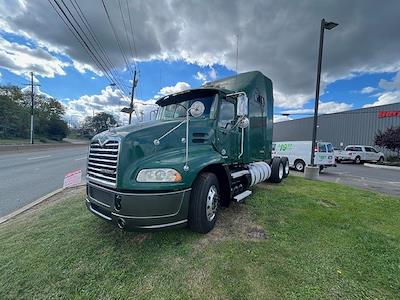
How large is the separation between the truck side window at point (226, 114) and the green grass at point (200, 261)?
2071 mm

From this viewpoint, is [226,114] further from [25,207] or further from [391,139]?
[391,139]

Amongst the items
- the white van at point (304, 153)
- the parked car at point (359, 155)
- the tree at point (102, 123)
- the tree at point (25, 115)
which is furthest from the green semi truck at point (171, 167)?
the tree at point (25, 115)

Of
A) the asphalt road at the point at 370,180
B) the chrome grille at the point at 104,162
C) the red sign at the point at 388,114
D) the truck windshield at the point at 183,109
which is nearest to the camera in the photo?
the chrome grille at the point at 104,162

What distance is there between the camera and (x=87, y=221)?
14.2ft

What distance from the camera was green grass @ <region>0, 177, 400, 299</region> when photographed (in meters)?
2.62

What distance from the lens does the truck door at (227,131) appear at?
469 centimetres

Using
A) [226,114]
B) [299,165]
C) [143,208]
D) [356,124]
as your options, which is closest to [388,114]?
[356,124]

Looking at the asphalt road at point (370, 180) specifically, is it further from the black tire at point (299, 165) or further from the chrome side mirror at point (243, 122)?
the chrome side mirror at point (243, 122)

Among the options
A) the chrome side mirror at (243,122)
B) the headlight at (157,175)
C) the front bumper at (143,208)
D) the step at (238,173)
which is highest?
the chrome side mirror at (243,122)

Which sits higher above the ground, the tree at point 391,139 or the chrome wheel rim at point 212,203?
the tree at point 391,139

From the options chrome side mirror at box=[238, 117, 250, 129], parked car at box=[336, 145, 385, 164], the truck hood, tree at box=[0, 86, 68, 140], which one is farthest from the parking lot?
tree at box=[0, 86, 68, 140]

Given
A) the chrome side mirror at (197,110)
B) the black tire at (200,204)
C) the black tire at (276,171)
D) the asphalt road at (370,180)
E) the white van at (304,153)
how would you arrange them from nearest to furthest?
1. the black tire at (200,204)
2. the chrome side mirror at (197,110)
3. the black tire at (276,171)
4. the asphalt road at (370,180)
5. the white van at (304,153)

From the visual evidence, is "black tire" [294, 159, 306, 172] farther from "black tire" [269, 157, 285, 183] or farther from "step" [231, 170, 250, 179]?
"step" [231, 170, 250, 179]

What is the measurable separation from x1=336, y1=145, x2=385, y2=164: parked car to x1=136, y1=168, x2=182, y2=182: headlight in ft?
84.0
